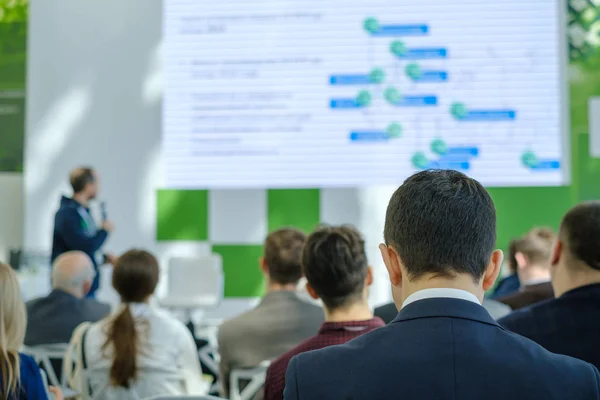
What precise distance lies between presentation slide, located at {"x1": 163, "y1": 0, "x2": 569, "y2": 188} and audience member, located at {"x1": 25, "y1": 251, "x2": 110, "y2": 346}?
271cm

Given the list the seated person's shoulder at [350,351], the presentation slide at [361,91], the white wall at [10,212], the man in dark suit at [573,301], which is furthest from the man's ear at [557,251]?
the white wall at [10,212]

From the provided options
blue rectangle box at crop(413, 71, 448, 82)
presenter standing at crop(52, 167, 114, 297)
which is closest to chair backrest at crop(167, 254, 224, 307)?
presenter standing at crop(52, 167, 114, 297)

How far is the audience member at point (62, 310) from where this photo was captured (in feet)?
10.7

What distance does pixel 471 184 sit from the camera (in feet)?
3.43

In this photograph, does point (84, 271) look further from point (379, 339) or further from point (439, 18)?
point (439, 18)

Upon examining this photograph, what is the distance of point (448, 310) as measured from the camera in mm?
970

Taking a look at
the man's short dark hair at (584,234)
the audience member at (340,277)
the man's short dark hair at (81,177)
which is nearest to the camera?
the man's short dark hair at (584,234)

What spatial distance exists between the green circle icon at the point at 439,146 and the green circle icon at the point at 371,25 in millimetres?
1010

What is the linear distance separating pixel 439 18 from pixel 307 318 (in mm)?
3862

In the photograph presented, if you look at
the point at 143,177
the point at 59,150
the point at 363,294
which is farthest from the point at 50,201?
the point at 363,294

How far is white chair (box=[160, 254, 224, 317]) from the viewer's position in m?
6.02

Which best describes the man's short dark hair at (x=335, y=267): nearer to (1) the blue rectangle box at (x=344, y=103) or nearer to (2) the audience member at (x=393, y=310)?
(2) the audience member at (x=393, y=310)

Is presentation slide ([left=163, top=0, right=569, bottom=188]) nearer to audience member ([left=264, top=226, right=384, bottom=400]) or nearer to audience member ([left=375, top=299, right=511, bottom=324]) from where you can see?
audience member ([left=375, top=299, right=511, bottom=324])

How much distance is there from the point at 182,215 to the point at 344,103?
1656 millimetres
